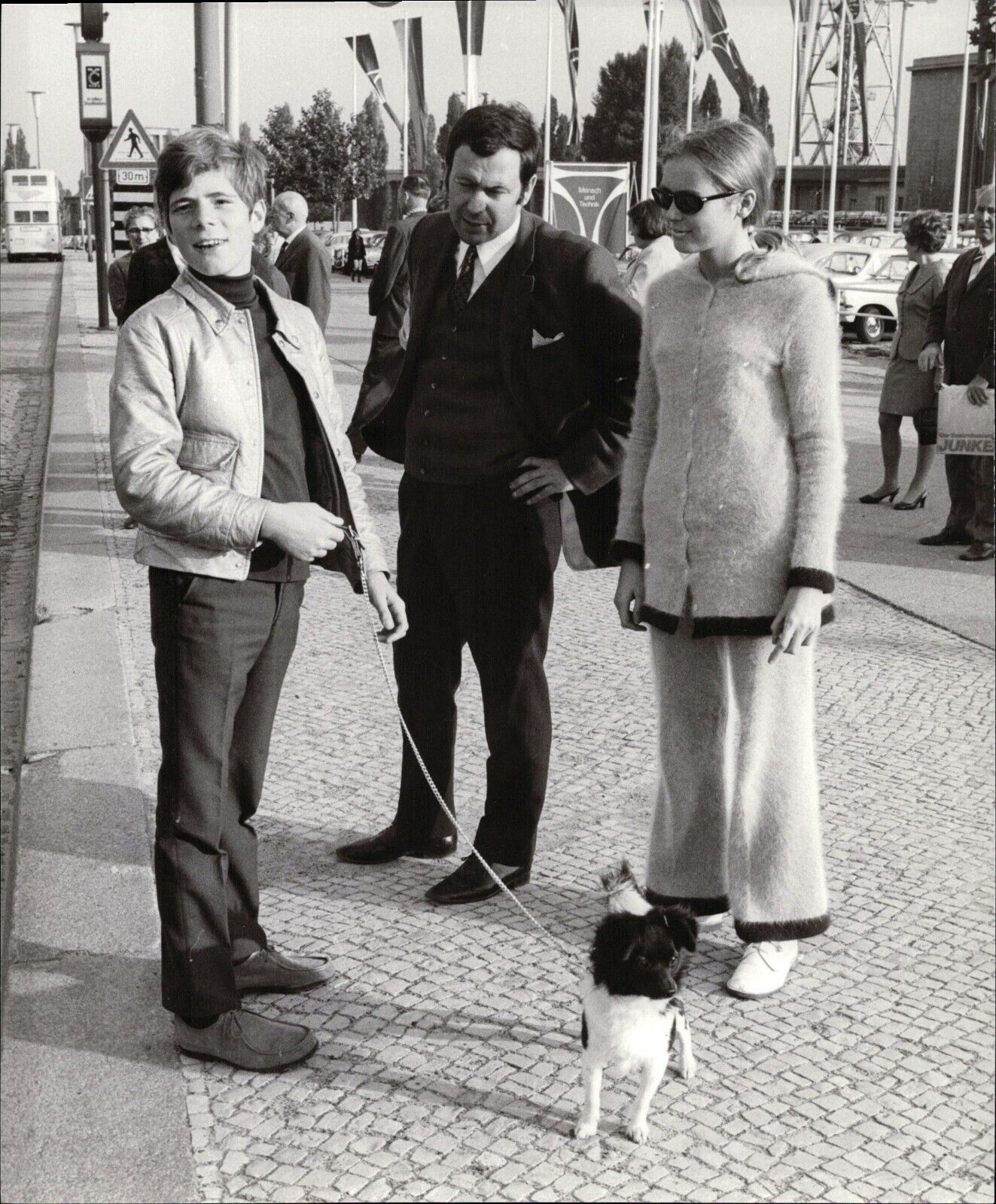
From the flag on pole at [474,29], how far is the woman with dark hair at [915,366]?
6333 mm

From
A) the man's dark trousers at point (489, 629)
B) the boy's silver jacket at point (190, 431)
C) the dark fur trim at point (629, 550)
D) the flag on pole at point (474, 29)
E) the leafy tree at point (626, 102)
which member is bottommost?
the man's dark trousers at point (489, 629)

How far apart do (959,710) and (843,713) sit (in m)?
0.46

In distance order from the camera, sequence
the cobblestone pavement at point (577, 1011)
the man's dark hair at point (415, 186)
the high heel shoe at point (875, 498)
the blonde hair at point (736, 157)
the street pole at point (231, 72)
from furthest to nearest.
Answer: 1. the street pole at point (231, 72)
2. the man's dark hair at point (415, 186)
3. the high heel shoe at point (875, 498)
4. the blonde hair at point (736, 157)
5. the cobblestone pavement at point (577, 1011)

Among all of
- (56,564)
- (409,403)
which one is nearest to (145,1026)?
(409,403)

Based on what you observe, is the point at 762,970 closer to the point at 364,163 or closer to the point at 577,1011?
the point at 577,1011

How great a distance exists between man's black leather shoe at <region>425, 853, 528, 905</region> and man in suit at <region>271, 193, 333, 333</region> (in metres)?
5.18

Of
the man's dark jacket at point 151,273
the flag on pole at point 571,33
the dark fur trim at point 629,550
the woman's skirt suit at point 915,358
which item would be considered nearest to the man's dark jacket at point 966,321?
the woman's skirt suit at point 915,358

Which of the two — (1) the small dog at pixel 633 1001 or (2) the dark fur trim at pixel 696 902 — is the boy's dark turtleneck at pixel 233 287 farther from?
(2) the dark fur trim at pixel 696 902

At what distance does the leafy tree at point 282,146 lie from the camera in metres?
27.4

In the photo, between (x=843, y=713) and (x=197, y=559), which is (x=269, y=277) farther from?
(x=197, y=559)

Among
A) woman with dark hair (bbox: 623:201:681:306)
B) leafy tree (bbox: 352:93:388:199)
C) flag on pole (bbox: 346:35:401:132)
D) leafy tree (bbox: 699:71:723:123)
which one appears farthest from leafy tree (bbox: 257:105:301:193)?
flag on pole (bbox: 346:35:401:132)

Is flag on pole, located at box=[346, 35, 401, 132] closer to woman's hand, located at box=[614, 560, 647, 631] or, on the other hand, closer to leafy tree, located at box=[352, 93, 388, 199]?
woman's hand, located at box=[614, 560, 647, 631]

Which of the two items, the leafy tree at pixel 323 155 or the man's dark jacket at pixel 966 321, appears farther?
the leafy tree at pixel 323 155

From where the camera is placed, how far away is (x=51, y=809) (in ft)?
15.4
